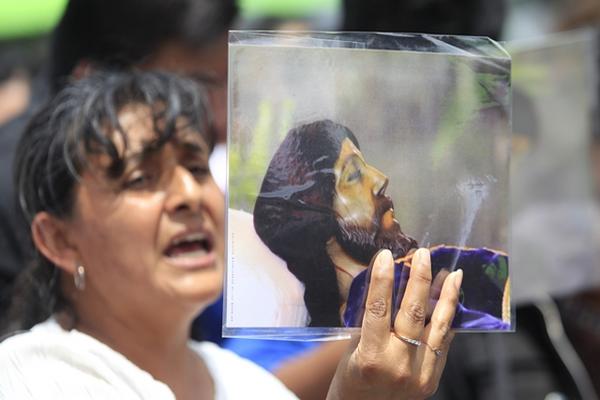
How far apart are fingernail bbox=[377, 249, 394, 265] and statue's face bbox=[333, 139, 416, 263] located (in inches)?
0.7

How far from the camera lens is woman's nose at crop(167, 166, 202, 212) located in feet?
5.66

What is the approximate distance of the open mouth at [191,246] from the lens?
1729 mm

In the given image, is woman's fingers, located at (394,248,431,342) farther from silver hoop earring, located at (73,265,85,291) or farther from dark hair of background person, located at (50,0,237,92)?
dark hair of background person, located at (50,0,237,92)

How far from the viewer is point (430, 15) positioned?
3.04 meters

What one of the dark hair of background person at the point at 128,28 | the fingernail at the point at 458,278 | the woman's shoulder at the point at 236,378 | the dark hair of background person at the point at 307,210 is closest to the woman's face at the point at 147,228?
the woman's shoulder at the point at 236,378

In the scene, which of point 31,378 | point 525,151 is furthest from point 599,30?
point 31,378

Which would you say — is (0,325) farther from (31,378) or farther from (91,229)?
(31,378)

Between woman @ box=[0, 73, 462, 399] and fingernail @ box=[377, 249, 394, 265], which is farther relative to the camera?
woman @ box=[0, 73, 462, 399]

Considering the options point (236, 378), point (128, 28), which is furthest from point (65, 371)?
point (128, 28)

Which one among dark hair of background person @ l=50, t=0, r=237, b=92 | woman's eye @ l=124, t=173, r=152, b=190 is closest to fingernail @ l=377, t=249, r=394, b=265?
woman's eye @ l=124, t=173, r=152, b=190

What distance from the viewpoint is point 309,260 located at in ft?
4.53

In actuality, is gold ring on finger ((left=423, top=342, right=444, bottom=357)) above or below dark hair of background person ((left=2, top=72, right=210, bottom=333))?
below

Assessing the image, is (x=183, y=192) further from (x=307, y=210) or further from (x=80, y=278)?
(x=307, y=210)

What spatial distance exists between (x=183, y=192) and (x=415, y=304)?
0.52 meters
